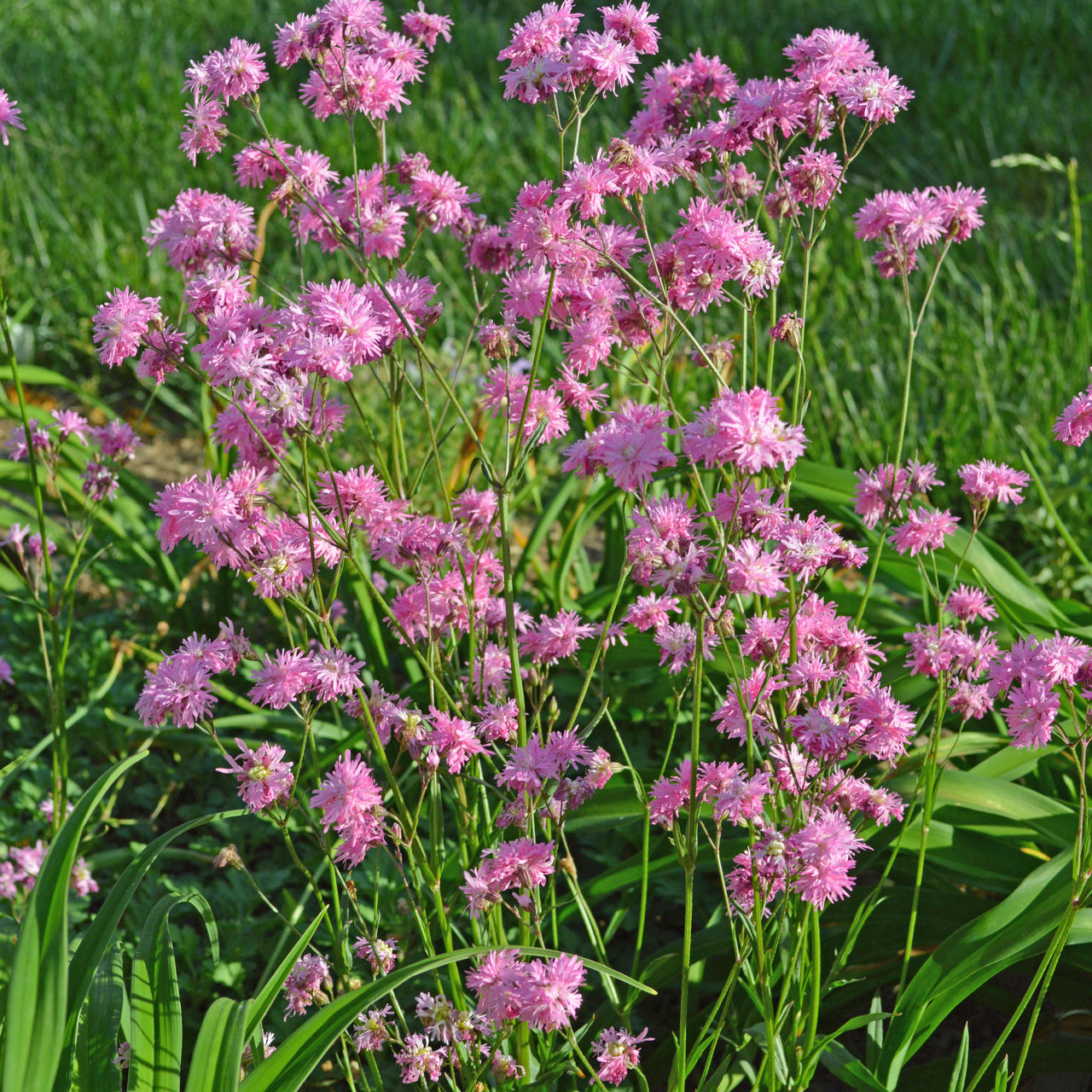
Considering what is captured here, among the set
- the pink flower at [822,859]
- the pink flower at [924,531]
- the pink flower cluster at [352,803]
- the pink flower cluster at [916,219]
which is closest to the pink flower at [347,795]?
the pink flower cluster at [352,803]

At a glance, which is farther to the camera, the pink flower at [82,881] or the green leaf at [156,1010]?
the pink flower at [82,881]

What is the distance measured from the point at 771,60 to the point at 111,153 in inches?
122

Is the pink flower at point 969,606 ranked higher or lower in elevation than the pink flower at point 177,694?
lower

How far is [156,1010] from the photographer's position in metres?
1.47

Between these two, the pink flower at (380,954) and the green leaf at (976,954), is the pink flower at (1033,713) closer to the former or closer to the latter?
the green leaf at (976,954)

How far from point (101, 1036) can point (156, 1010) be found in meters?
0.07

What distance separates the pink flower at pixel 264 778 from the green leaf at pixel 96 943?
52mm

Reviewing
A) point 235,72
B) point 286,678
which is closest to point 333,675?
point 286,678

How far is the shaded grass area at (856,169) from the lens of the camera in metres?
3.46

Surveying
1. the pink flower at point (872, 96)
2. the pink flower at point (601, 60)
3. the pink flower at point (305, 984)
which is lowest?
the pink flower at point (305, 984)

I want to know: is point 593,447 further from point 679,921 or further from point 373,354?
point 679,921

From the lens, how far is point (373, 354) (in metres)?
1.39

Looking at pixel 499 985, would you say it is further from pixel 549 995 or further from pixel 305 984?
pixel 305 984

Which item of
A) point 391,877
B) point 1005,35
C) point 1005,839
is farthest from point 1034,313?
point 1005,35
